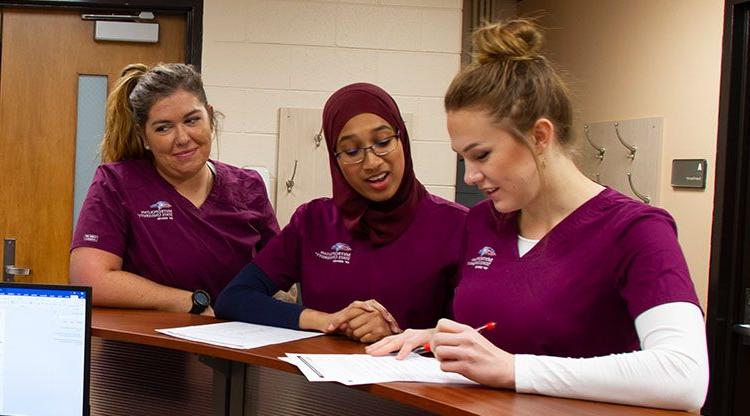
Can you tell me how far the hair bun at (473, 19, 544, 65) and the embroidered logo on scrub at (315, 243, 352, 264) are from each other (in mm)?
572

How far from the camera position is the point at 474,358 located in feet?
3.81

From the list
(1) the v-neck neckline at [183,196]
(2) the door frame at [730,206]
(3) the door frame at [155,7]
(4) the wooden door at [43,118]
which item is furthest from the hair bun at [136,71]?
(2) the door frame at [730,206]

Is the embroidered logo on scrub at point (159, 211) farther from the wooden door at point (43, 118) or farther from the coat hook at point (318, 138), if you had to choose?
the wooden door at point (43, 118)

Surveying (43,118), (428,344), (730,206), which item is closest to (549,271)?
(428,344)

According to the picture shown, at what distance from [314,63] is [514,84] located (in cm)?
223

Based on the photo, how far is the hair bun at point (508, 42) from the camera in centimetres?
144

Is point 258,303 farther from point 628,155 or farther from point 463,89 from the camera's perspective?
point 628,155

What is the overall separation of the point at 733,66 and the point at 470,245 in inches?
79.0

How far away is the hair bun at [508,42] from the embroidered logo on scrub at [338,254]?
0.57m

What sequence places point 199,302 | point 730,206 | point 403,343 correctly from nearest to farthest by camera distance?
point 403,343
point 199,302
point 730,206

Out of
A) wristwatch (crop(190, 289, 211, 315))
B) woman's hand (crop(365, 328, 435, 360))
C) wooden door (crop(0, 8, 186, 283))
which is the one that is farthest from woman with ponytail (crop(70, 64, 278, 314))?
wooden door (crop(0, 8, 186, 283))

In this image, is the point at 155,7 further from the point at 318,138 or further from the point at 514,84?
the point at 514,84

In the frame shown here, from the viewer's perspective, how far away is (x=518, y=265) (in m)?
1.39

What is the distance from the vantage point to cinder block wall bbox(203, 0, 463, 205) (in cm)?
351
